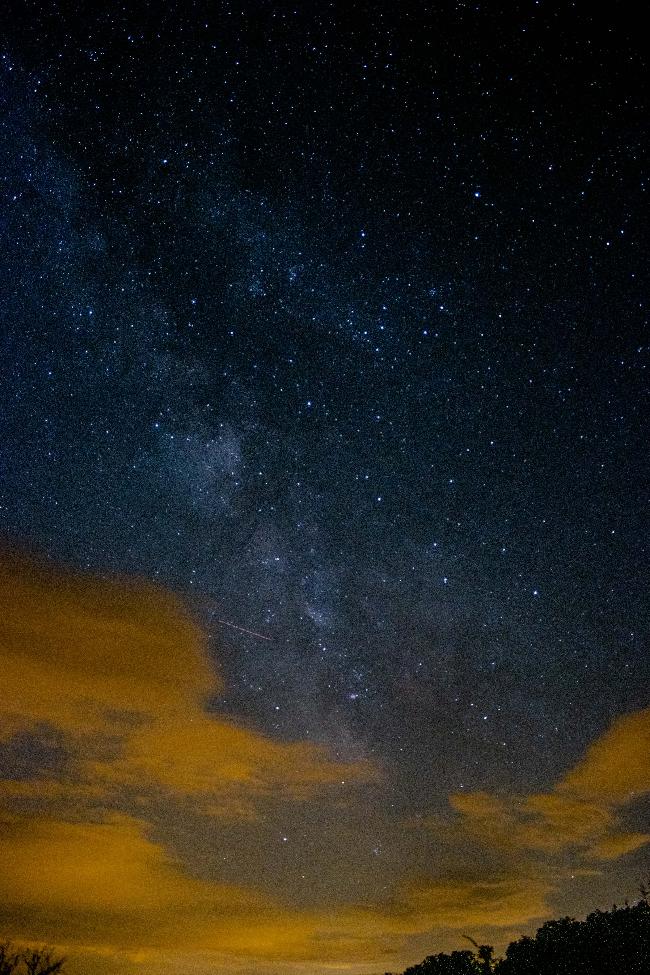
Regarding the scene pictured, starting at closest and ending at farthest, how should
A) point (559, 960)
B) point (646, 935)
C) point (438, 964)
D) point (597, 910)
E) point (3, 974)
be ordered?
point (3, 974) < point (646, 935) < point (559, 960) < point (597, 910) < point (438, 964)

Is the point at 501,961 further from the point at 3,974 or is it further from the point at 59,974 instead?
the point at 3,974

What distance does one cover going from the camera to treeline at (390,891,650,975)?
24.4 m


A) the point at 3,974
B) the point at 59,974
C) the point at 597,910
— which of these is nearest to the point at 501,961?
the point at 597,910

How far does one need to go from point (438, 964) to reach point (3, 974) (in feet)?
94.9

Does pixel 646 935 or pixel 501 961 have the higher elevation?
pixel 646 935

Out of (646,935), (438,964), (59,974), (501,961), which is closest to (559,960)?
(646,935)

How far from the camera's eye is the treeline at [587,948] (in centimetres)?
2438

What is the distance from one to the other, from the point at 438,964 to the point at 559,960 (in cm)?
1578

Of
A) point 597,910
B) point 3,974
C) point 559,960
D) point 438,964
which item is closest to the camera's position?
point 3,974

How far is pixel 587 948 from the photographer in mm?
26000

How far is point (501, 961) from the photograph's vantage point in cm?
3167

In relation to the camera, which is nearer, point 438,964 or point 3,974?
point 3,974

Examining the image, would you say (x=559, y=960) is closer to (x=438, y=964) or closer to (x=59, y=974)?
(x=438, y=964)

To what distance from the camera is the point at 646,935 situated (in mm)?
24719
